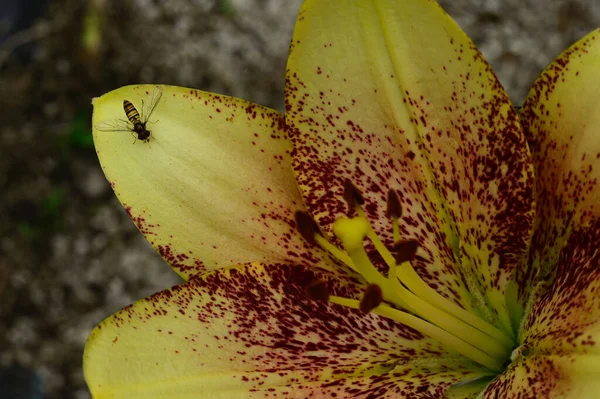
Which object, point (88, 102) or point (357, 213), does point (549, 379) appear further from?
point (88, 102)

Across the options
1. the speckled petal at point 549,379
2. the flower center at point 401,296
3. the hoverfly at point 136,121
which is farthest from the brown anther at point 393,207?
the hoverfly at point 136,121

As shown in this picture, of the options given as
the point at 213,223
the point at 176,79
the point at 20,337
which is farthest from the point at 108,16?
the point at 213,223

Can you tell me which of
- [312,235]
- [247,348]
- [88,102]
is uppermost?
[88,102]

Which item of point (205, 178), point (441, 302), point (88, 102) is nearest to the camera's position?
point (441, 302)

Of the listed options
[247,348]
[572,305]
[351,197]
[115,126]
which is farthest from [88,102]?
[572,305]

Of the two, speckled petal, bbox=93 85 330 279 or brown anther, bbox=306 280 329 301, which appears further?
speckled petal, bbox=93 85 330 279

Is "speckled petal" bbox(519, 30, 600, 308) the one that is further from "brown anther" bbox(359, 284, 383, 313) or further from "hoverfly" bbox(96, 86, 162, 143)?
"hoverfly" bbox(96, 86, 162, 143)

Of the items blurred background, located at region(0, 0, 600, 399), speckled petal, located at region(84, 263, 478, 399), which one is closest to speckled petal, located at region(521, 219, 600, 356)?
speckled petal, located at region(84, 263, 478, 399)
